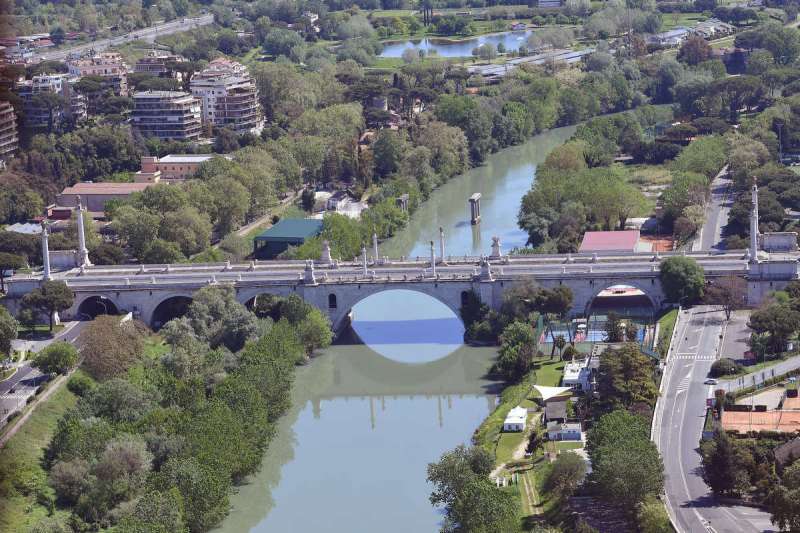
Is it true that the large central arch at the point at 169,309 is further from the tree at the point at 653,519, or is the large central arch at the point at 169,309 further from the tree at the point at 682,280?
the tree at the point at 653,519

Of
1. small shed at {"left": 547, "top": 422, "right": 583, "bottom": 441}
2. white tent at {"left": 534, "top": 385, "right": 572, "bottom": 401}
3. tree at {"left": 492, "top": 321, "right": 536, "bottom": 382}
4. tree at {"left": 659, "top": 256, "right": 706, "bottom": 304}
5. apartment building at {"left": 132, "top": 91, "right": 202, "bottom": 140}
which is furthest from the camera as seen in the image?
apartment building at {"left": 132, "top": 91, "right": 202, "bottom": 140}

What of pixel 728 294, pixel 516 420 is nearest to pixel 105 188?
pixel 728 294

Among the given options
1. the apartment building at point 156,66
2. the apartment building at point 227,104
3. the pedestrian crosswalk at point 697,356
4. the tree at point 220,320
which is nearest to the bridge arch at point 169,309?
the tree at point 220,320

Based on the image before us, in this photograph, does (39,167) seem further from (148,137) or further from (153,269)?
(153,269)

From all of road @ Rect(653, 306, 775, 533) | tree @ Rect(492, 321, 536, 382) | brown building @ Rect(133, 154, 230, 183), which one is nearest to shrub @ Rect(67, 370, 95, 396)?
tree @ Rect(492, 321, 536, 382)

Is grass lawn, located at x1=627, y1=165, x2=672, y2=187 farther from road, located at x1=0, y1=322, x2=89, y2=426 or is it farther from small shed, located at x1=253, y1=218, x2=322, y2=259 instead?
road, located at x1=0, y1=322, x2=89, y2=426
